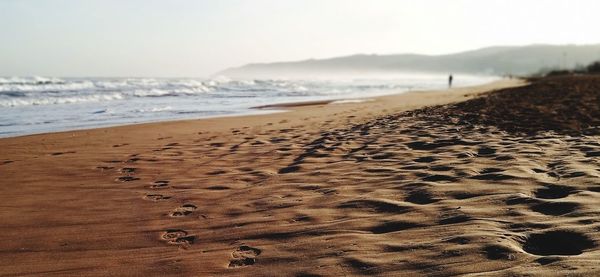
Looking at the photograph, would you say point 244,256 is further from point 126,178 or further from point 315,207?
point 126,178

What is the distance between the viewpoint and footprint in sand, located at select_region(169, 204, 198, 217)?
407 centimetres

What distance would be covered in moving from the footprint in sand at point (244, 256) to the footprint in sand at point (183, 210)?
1.10m

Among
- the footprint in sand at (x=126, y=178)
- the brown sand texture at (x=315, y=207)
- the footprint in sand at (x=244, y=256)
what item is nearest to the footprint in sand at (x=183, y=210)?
the brown sand texture at (x=315, y=207)

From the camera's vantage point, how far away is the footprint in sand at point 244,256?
2.93 m

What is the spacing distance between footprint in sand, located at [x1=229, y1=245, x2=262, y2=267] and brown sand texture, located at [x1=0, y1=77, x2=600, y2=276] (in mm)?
14

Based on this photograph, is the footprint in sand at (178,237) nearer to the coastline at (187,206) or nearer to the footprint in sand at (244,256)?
the coastline at (187,206)

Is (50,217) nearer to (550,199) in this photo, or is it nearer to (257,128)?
(550,199)

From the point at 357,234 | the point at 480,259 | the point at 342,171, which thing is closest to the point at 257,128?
the point at 342,171

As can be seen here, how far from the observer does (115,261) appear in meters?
3.05

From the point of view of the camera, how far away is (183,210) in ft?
13.8

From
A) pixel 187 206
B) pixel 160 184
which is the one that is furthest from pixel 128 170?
pixel 187 206

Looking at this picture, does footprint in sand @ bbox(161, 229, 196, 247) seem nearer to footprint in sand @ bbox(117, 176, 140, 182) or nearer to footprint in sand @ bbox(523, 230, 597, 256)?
footprint in sand @ bbox(117, 176, 140, 182)

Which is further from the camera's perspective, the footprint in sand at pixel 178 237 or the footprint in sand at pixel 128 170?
the footprint in sand at pixel 128 170

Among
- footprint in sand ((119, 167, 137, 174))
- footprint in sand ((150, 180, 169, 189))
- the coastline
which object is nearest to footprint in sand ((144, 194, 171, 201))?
the coastline
